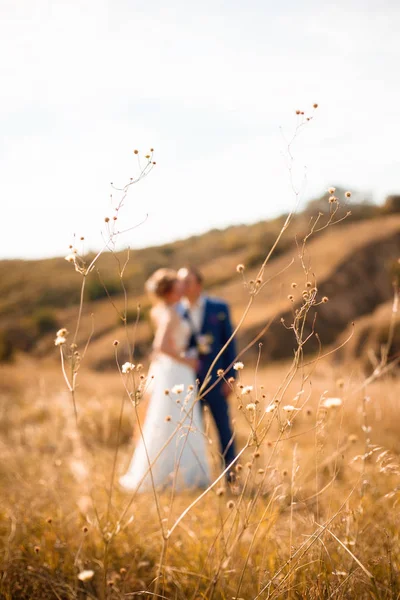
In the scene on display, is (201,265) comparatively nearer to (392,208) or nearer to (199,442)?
(392,208)

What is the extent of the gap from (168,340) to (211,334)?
1.59 feet

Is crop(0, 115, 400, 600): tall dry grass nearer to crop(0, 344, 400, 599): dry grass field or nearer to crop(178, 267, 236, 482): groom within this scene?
crop(0, 344, 400, 599): dry grass field

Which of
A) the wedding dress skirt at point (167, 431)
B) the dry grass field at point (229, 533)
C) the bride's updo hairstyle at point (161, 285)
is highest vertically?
the bride's updo hairstyle at point (161, 285)

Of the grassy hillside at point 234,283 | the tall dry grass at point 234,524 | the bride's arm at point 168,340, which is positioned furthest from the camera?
the grassy hillside at point 234,283

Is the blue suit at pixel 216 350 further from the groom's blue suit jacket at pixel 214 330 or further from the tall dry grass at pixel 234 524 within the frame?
the tall dry grass at pixel 234 524

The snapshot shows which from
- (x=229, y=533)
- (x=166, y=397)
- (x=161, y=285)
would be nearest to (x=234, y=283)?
(x=166, y=397)

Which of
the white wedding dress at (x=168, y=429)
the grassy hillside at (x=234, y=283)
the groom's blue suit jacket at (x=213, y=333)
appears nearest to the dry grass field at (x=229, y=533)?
the white wedding dress at (x=168, y=429)

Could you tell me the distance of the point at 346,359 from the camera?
12781 millimetres

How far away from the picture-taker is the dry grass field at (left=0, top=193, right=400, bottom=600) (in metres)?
1.52

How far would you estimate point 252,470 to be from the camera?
4.93 feet

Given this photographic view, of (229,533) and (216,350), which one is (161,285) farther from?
(229,533)

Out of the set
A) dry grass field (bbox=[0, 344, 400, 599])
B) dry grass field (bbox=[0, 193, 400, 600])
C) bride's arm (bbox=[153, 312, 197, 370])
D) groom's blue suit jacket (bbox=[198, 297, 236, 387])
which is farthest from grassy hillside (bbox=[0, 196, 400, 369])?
dry grass field (bbox=[0, 344, 400, 599])

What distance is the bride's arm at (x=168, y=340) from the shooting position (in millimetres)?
4531

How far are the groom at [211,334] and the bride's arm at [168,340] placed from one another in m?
0.16
